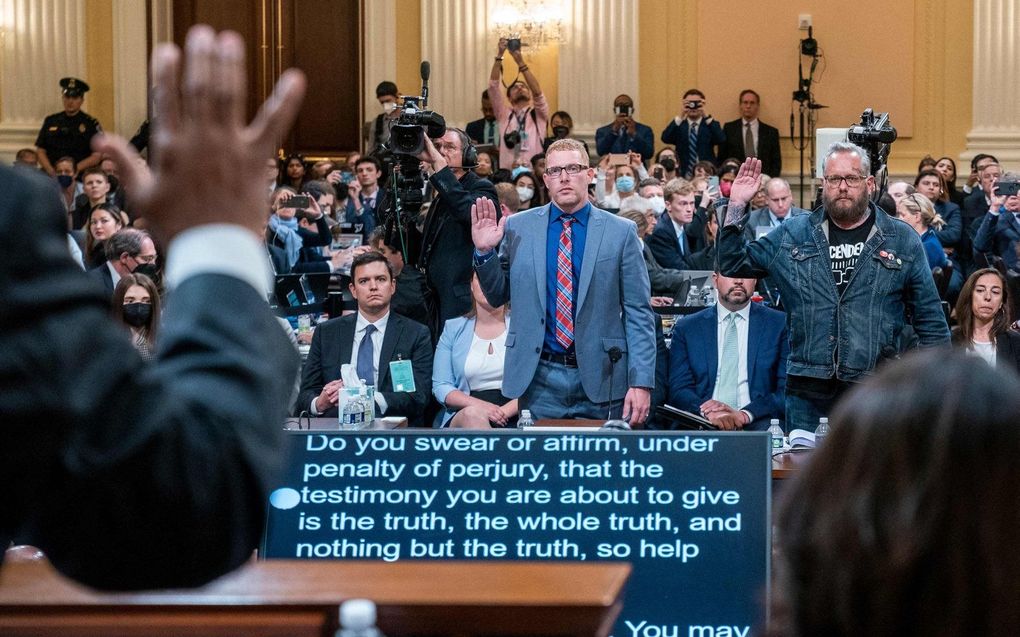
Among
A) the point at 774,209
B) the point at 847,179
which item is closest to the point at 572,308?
the point at 847,179

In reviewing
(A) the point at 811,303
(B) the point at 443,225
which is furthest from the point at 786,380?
(B) the point at 443,225

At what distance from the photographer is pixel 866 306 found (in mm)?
5551

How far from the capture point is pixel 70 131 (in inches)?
595

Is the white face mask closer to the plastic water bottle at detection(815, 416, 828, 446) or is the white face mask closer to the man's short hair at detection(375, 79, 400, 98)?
the man's short hair at detection(375, 79, 400, 98)

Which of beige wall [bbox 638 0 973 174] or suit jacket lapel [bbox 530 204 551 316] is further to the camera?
beige wall [bbox 638 0 973 174]

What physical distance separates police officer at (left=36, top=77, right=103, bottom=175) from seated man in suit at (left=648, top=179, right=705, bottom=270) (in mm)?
6520

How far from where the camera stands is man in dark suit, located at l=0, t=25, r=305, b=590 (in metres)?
0.92

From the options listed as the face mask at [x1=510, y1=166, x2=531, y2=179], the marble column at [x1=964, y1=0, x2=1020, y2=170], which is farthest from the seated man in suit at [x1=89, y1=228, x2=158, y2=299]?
the marble column at [x1=964, y1=0, x2=1020, y2=170]

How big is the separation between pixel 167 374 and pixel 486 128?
45.1ft

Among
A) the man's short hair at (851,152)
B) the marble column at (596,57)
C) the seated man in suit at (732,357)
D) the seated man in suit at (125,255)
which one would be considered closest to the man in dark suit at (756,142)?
the marble column at (596,57)

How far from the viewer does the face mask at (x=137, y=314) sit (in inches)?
237

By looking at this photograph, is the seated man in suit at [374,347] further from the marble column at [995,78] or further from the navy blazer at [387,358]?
the marble column at [995,78]

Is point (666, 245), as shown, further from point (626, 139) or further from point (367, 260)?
point (626, 139)

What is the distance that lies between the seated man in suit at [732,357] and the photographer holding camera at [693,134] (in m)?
8.54
